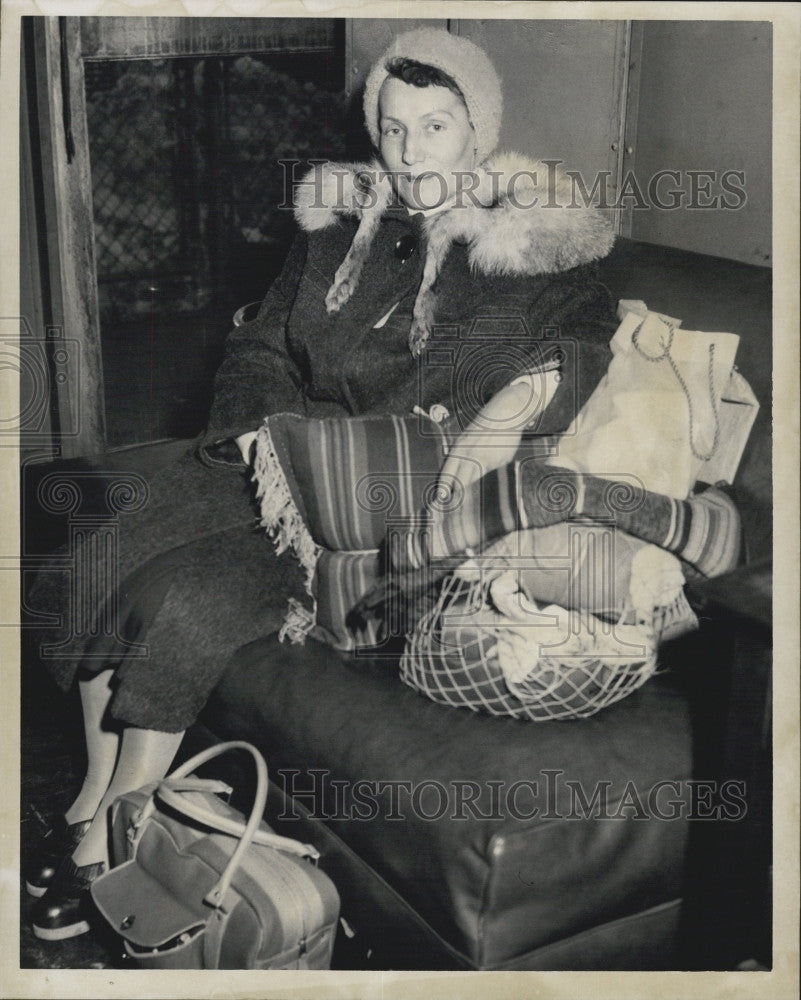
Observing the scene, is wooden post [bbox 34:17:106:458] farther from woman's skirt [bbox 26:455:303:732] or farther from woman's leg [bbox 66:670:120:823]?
woman's leg [bbox 66:670:120:823]

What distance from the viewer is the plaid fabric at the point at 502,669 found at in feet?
5.44

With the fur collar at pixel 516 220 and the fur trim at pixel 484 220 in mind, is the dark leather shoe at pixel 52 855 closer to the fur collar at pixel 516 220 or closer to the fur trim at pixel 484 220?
the fur trim at pixel 484 220

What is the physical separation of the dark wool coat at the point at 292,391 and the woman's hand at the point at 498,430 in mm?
30

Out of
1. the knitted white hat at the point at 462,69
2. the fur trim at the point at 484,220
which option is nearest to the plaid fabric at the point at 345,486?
the fur trim at the point at 484,220

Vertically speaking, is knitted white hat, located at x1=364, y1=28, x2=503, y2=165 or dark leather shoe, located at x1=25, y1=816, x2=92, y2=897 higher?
knitted white hat, located at x1=364, y1=28, x2=503, y2=165

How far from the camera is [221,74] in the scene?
5953 mm

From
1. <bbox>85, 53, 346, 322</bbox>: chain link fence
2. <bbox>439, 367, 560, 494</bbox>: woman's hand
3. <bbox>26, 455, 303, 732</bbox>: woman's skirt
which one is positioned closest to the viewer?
<bbox>439, 367, 560, 494</bbox>: woman's hand

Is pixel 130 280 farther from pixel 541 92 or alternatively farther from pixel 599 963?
pixel 599 963

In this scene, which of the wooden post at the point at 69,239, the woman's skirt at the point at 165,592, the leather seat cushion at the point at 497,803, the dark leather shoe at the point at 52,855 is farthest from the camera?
the wooden post at the point at 69,239

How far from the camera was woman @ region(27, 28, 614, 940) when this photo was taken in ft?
6.40

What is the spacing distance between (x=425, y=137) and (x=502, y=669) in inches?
38.9

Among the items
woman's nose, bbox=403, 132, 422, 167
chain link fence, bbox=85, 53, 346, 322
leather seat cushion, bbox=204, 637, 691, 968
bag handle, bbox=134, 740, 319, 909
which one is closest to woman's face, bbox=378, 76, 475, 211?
woman's nose, bbox=403, 132, 422, 167

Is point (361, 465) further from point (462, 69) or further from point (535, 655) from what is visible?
point (462, 69)

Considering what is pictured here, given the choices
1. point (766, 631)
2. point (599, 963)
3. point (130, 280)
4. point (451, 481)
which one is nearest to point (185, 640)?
point (451, 481)
